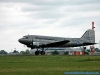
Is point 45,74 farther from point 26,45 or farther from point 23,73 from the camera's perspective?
point 26,45

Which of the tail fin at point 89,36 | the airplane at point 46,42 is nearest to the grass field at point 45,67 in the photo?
the airplane at point 46,42

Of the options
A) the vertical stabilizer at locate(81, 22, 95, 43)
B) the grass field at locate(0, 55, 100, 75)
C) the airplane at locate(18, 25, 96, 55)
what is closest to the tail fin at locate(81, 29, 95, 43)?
the vertical stabilizer at locate(81, 22, 95, 43)

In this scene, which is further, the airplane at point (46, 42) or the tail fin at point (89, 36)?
the tail fin at point (89, 36)

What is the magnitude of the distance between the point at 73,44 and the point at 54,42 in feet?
22.9

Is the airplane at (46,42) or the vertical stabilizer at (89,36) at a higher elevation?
the vertical stabilizer at (89,36)

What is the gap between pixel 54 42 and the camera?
2975 inches

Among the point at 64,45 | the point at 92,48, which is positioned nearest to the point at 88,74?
the point at 64,45

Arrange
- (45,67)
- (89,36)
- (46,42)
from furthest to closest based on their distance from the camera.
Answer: (89,36), (46,42), (45,67)

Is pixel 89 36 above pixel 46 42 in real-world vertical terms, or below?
above

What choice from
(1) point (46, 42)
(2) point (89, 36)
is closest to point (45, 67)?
(1) point (46, 42)

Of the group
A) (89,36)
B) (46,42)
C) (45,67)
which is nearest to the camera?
(45,67)

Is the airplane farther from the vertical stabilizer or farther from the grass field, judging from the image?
the grass field

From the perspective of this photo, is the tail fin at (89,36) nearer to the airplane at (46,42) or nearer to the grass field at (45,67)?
the airplane at (46,42)

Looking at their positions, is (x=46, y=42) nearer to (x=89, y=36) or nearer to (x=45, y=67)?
(x=89, y=36)
